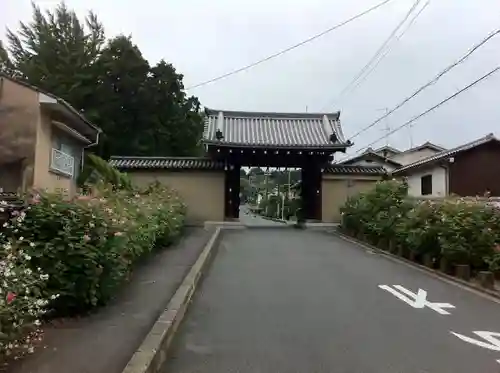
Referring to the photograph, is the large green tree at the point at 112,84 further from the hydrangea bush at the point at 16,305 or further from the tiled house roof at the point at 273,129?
the hydrangea bush at the point at 16,305

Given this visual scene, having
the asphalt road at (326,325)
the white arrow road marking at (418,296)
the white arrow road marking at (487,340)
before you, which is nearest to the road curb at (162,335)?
the asphalt road at (326,325)

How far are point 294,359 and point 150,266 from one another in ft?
20.5

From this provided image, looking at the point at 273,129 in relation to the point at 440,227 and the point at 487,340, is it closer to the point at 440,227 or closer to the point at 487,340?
the point at 440,227

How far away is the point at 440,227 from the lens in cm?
1177

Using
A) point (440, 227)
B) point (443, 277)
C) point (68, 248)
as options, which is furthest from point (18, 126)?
point (443, 277)

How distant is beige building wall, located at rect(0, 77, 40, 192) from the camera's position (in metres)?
13.1

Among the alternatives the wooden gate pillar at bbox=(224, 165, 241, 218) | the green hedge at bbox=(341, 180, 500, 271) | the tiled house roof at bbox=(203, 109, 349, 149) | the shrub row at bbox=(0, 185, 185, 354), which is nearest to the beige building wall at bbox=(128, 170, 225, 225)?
the wooden gate pillar at bbox=(224, 165, 241, 218)

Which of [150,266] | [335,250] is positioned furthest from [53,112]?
[335,250]

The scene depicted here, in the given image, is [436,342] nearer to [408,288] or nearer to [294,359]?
[294,359]

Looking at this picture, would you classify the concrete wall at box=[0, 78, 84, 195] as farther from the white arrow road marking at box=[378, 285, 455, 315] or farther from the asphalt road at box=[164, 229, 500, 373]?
the white arrow road marking at box=[378, 285, 455, 315]

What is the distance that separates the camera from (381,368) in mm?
4977

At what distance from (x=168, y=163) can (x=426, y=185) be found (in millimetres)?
13439

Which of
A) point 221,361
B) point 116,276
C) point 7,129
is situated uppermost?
point 7,129

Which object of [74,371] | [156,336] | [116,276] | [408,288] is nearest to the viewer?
[74,371]
